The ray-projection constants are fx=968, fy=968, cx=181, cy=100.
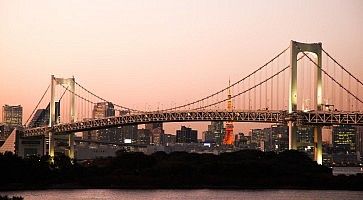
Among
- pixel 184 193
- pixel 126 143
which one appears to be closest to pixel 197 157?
pixel 184 193

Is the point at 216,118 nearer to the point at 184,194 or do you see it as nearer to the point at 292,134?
the point at 292,134

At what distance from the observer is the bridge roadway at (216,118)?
57.7 meters

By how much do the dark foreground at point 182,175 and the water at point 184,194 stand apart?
359 centimetres

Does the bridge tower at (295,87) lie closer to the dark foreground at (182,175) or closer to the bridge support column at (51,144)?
the dark foreground at (182,175)

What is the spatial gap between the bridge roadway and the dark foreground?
333 centimetres

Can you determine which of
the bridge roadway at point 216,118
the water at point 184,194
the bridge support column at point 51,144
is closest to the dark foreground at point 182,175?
the bridge roadway at point 216,118

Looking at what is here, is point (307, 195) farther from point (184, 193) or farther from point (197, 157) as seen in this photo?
point (197, 157)

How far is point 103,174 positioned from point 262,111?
493 inches

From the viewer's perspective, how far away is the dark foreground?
60.9 meters

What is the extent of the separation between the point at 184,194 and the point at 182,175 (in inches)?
404

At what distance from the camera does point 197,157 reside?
73.0 metres

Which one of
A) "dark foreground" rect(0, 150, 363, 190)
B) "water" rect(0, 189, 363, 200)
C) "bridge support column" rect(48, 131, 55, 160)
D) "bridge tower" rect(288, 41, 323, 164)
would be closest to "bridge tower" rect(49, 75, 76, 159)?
"bridge support column" rect(48, 131, 55, 160)

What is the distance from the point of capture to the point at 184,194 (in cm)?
5381

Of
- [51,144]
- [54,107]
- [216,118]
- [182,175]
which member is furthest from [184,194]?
[54,107]
